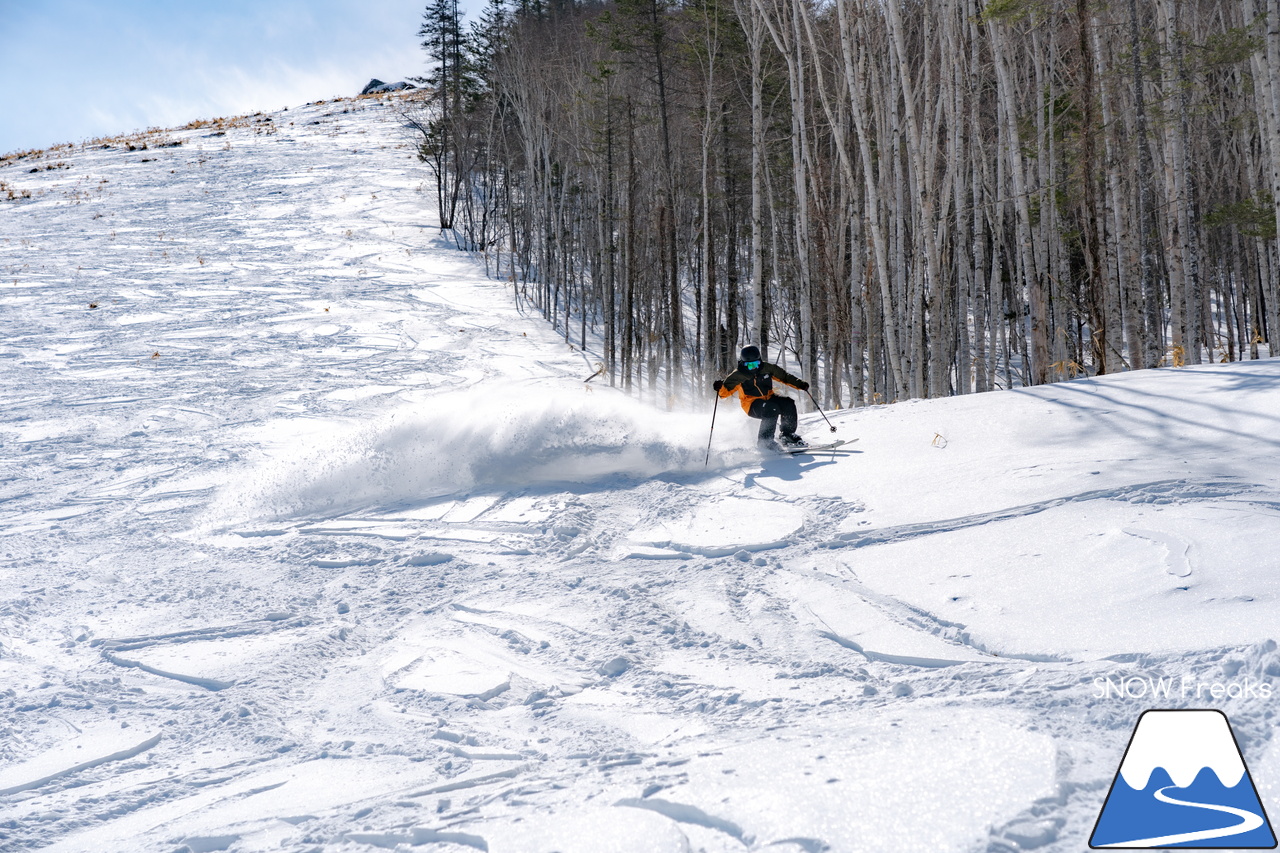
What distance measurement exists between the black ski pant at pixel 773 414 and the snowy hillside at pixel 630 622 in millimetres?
465

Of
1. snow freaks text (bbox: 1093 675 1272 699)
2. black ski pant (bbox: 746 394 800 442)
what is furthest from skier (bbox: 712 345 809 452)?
snow freaks text (bbox: 1093 675 1272 699)

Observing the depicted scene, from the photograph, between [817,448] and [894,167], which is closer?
[817,448]

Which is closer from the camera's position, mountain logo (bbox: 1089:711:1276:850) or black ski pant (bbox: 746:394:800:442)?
mountain logo (bbox: 1089:711:1276:850)

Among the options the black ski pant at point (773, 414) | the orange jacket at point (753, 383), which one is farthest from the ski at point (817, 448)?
the orange jacket at point (753, 383)

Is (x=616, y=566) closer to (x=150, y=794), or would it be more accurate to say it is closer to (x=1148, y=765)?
(x=150, y=794)

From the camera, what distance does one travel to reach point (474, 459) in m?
8.25

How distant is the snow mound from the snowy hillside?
0.05m

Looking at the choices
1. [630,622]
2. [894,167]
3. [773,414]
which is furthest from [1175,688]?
[894,167]

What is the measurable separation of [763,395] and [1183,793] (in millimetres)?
6064

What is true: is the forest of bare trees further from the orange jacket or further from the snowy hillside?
the snowy hillside

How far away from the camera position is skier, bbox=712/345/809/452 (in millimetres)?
8164

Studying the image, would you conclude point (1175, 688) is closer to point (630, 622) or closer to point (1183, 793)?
point (1183, 793)

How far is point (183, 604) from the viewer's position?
5.45 meters

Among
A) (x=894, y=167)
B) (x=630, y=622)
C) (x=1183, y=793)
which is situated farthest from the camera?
(x=894, y=167)
